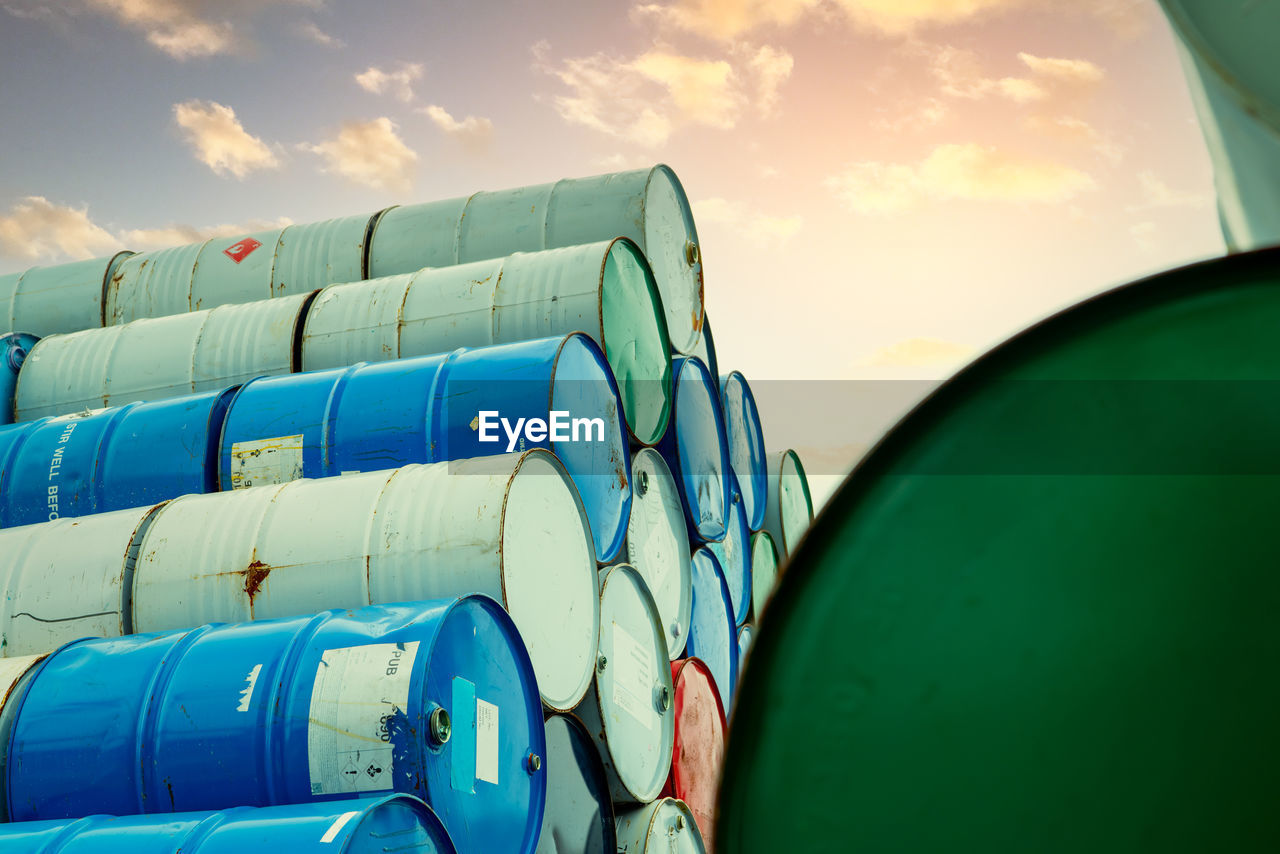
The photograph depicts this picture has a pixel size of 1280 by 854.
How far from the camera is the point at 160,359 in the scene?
3.62 m

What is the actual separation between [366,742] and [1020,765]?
160cm

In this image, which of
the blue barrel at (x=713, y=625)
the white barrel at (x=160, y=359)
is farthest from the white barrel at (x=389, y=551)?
the blue barrel at (x=713, y=625)

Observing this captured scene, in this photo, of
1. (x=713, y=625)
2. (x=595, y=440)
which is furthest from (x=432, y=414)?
(x=713, y=625)

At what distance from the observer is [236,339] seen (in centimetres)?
355

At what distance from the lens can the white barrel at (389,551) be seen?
2219mm

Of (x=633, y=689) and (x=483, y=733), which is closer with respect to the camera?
(x=483, y=733)

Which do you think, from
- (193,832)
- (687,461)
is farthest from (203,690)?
(687,461)

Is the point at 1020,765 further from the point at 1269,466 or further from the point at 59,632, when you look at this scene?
the point at 59,632

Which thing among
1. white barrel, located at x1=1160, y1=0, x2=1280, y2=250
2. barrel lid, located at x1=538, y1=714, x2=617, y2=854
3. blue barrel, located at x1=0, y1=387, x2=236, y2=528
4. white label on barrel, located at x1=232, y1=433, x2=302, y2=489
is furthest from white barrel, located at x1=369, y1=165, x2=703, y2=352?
white barrel, located at x1=1160, y1=0, x2=1280, y2=250

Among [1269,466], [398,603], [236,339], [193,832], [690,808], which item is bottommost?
[690,808]

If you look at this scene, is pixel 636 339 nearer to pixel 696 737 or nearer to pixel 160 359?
pixel 696 737

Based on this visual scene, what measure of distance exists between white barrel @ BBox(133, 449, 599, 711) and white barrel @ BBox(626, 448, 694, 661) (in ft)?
2.39

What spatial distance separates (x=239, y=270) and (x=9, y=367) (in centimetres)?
105

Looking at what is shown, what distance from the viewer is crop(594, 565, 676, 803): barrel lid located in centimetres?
277
